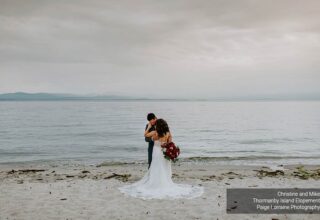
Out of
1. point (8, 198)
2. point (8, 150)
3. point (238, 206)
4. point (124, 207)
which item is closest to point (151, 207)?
point (124, 207)

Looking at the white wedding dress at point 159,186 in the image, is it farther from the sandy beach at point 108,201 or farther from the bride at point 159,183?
the sandy beach at point 108,201

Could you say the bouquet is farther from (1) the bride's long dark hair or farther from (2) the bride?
(1) the bride's long dark hair

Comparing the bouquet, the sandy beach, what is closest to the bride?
the bouquet

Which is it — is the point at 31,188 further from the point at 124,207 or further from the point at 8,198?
the point at 124,207

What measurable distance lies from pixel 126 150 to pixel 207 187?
2056 centimetres

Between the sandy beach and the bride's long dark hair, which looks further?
the bride's long dark hair

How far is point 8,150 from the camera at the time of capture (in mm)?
33469

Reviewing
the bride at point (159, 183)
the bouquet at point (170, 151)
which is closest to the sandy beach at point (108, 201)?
the bride at point (159, 183)

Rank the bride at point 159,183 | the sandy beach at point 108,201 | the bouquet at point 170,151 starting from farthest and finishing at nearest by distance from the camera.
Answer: the bouquet at point 170,151 → the bride at point 159,183 → the sandy beach at point 108,201

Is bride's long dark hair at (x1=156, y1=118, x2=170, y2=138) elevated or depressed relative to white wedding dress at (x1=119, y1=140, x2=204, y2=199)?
elevated

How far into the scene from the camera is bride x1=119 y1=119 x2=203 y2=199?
39.3 ft

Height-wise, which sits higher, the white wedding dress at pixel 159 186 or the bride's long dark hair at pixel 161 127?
the bride's long dark hair at pixel 161 127

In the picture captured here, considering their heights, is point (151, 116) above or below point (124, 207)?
above

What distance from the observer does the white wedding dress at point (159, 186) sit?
12.1 meters
